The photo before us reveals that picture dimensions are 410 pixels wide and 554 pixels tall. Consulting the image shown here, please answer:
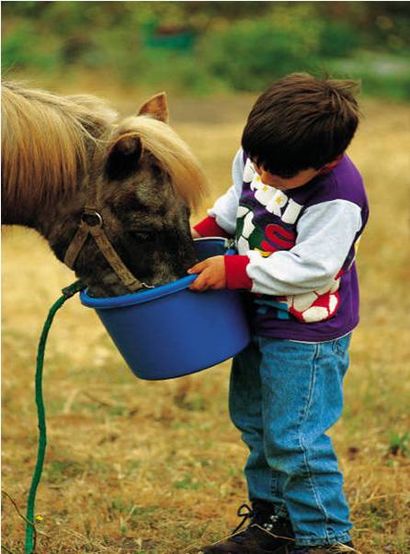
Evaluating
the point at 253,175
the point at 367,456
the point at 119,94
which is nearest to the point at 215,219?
the point at 253,175

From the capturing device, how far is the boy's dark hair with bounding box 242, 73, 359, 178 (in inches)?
118

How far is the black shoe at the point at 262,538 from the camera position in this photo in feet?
11.7

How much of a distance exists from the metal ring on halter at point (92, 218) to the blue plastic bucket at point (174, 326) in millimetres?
253

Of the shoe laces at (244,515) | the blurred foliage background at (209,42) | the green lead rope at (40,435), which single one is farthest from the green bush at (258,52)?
the green lead rope at (40,435)

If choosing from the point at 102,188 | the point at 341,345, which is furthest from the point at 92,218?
the point at 341,345

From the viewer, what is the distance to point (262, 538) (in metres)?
3.58

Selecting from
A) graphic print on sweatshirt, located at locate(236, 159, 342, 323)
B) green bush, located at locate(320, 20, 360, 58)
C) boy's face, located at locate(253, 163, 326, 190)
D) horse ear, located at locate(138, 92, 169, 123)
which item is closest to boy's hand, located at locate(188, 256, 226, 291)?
graphic print on sweatshirt, located at locate(236, 159, 342, 323)

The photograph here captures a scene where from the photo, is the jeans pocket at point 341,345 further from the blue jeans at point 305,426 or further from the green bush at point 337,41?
the green bush at point 337,41

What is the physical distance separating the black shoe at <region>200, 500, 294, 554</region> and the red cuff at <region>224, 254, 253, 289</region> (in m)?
0.89

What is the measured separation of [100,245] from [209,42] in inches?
499

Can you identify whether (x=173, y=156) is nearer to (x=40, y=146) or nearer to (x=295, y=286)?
(x=40, y=146)

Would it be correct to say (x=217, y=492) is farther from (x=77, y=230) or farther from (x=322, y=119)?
(x=322, y=119)

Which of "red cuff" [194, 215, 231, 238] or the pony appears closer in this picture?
the pony

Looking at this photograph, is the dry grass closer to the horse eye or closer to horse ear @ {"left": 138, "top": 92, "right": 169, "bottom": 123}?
the horse eye
